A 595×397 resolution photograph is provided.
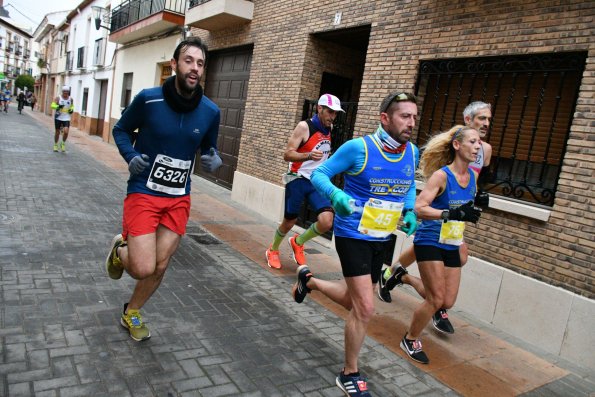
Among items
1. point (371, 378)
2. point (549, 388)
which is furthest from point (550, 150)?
point (371, 378)

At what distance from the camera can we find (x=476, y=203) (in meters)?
4.27

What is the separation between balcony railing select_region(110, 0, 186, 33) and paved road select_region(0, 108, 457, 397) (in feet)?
36.8

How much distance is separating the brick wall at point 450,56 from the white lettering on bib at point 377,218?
238 centimetres

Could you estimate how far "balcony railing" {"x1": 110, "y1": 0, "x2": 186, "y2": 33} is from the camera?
1537cm

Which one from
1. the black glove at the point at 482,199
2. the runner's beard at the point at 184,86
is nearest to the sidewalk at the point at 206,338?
the black glove at the point at 482,199

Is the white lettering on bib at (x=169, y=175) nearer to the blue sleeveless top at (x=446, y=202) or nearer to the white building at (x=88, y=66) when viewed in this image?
the blue sleeveless top at (x=446, y=202)

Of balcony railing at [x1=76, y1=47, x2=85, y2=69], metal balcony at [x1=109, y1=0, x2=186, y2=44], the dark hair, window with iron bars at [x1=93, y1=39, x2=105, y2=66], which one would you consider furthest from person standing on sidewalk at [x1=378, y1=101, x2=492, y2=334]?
balcony railing at [x1=76, y1=47, x2=85, y2=69]

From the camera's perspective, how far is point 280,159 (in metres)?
9.26

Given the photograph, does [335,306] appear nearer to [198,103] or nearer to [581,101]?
[198,103]

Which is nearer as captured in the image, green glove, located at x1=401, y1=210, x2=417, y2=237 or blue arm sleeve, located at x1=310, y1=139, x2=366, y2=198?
blue arm sleeve, located at x1=310, y1=139, x2=366, y2=198

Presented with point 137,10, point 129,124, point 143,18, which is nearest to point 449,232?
point 129,124

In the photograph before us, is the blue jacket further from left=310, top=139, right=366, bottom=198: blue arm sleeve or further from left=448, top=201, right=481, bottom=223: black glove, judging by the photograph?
left=448, top=201, right=481, bottom=223: black glove

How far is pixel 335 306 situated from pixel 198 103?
2.58m

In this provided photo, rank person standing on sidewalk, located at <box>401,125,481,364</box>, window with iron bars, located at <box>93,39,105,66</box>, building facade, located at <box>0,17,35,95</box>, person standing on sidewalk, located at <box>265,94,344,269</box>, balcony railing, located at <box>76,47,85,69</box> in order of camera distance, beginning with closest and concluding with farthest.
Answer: person standing on sidewalk, located at <box>401,125,481,364</box>, person standing on sidewalk, located at <box>265,94,344,269</box>, window with iron bars, located at <box>93,39,105,66</box>, balcony railing, located at <box>76,47,85,69</box>, building facade, located at <box>0,17,35,95</box>
